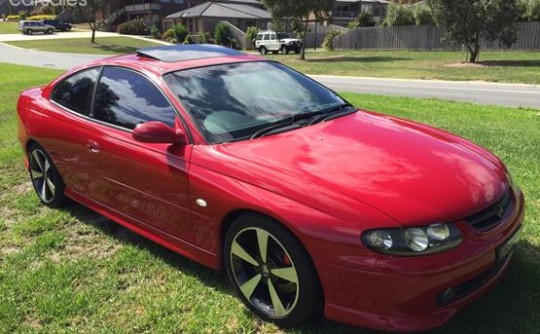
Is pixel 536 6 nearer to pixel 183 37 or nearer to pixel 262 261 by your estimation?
pixel 183 37

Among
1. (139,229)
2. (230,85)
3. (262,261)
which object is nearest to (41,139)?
Result: (139,229)

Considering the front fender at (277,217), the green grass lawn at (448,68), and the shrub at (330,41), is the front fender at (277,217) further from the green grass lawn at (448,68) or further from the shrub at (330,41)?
the shrub at (330,41)

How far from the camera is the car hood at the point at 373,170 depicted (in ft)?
8.94

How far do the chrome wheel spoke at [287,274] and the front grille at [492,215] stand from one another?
3.08ft

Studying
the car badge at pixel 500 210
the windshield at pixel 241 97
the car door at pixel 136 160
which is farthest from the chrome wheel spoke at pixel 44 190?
the car badge at pixel 500 210

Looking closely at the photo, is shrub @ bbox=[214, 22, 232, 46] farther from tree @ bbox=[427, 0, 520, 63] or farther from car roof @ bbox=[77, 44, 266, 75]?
car roof @ bbox=[77, 44, 266, 75]

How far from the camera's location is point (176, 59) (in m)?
4.18

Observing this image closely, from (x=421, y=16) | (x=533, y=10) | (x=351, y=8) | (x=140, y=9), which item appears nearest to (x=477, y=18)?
(x=533, y=10)

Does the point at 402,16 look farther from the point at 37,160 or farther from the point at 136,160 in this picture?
the point at 136,160

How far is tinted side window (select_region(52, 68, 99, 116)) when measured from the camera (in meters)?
4.52

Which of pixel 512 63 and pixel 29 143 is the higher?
pixel 512 63

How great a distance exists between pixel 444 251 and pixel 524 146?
15.5ft

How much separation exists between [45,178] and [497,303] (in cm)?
407

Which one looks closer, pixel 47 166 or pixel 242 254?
pixel 242 254
